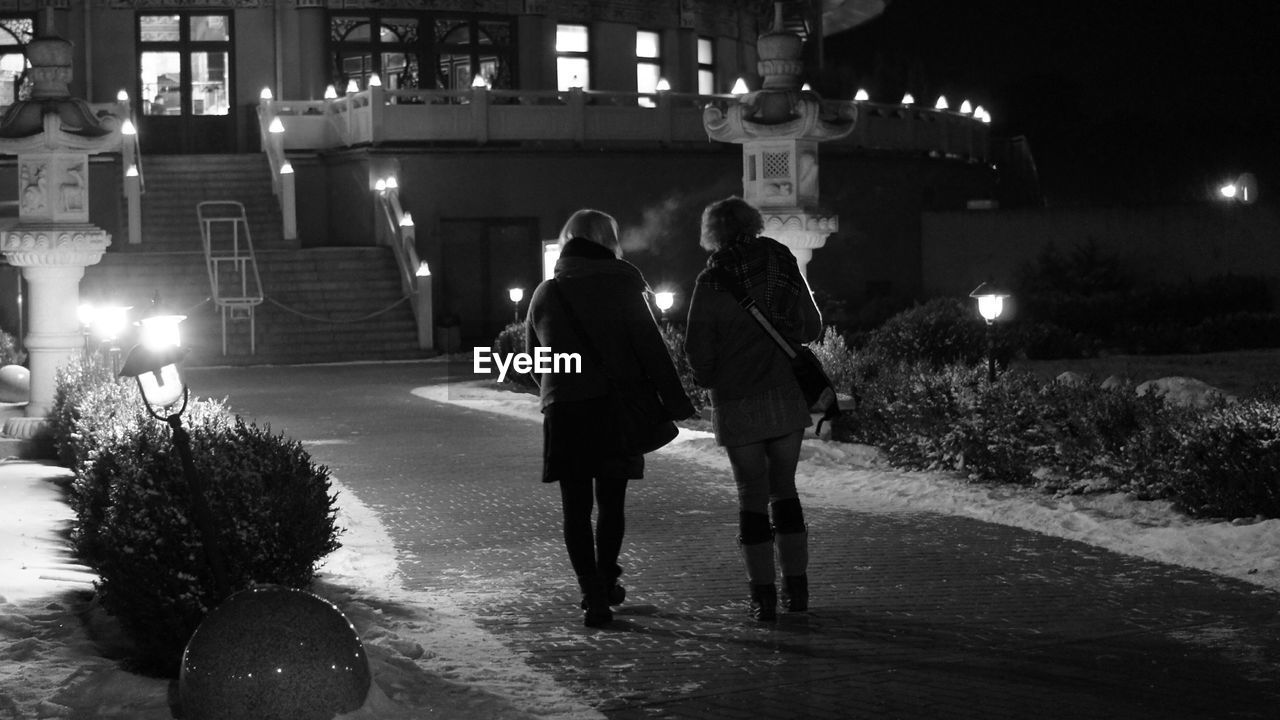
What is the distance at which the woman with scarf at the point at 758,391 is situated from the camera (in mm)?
8312

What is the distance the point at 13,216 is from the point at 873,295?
17.6 metres

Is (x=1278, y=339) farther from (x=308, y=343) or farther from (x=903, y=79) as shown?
(x=903, y=79)

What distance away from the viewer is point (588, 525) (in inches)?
333

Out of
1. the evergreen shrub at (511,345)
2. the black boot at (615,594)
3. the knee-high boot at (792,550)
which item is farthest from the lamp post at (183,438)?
the evergreen shrub at (511,345)

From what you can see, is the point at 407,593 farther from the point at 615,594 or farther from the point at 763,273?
the point at 763,273

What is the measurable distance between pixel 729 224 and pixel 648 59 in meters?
36.4

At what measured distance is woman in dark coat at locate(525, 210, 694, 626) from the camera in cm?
834

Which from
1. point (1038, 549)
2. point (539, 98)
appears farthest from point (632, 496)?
point (539, 98)

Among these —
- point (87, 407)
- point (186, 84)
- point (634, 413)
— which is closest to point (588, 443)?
point (634, 413)

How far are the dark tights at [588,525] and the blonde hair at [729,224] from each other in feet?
4.20

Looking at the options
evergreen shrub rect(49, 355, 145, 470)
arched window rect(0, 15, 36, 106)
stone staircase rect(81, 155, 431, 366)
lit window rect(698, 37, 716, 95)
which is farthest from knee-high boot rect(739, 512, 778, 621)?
lit window rect(698, 37, 716, 95)

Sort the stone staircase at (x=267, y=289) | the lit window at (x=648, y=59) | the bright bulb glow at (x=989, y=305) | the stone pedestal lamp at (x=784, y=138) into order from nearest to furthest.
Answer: the bright bulb glow at (x=989, y=305)
the stone pedestal lamp at (x=784, y=138)
the stone staircase at (x=267, y=289)
the lit window at (x=648, y=59)

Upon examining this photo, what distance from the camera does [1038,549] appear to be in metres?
10.3

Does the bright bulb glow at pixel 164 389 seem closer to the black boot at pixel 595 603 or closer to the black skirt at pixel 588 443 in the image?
the black skirt at pixel 588 443
